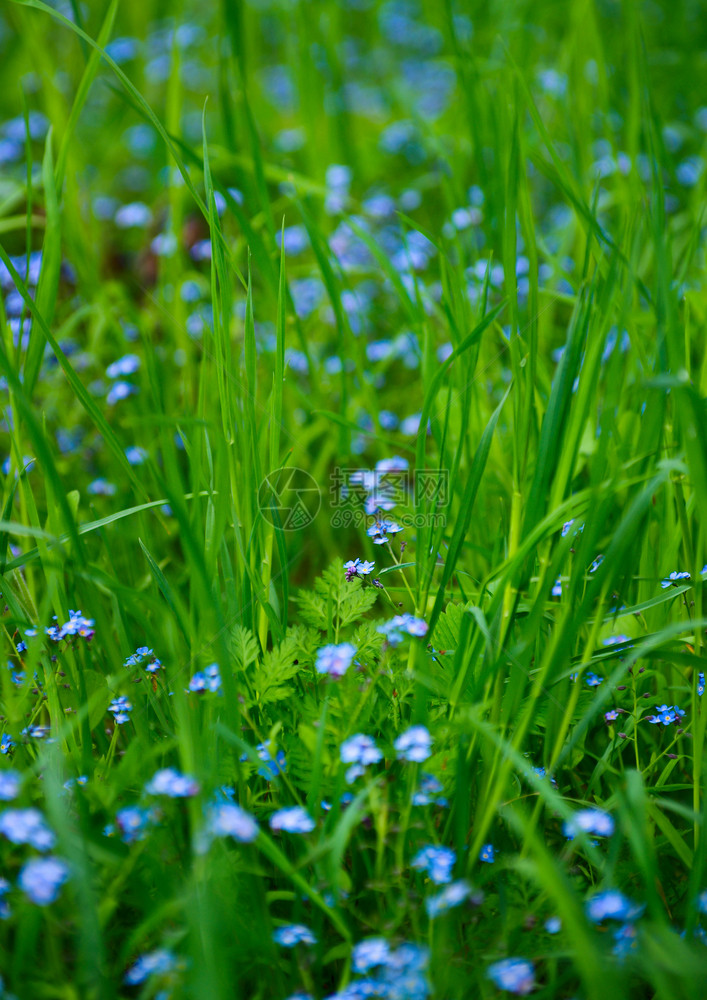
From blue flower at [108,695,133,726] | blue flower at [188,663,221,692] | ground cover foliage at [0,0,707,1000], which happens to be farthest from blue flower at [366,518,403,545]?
blue flower at [108,695,133,726]

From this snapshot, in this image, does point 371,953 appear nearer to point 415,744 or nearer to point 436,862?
point 436,862

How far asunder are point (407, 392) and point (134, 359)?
1.04m

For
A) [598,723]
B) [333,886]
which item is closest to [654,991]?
[598,723]

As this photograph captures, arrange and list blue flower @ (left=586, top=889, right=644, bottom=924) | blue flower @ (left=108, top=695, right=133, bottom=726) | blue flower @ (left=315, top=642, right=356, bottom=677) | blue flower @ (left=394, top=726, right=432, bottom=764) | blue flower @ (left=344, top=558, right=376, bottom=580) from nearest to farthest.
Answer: blue flower @ (left=586, top=889, right=644, bottom=924), blue flower @ (left=394, top=726, right=432, bottom=764), blue flower @ (left=315, top=642, right=356, bottom=677), blue flower @ (left=108, top=695, right=133, bottom=726), blue flower @ (left=344, top=558, right=376, bottom=580)

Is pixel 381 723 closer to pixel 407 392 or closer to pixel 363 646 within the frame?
pixel 363 646

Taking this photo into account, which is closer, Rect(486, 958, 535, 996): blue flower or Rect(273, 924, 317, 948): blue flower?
Rect(486, 958, 535, 996): blue flower

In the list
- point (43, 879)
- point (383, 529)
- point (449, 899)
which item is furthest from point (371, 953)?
point (383, 529)

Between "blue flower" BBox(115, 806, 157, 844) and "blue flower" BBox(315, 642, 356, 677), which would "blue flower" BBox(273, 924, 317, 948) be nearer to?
"blue flower" BBox(115, 806, 157, 844)

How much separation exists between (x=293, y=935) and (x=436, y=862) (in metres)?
0.27

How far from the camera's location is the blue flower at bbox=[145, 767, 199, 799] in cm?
125

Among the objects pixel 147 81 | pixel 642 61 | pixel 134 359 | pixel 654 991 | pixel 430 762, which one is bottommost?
pixel 654 991

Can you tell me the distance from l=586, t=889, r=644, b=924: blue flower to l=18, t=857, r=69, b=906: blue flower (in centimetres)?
83

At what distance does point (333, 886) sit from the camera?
4.13 ft

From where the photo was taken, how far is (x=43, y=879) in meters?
1.14
